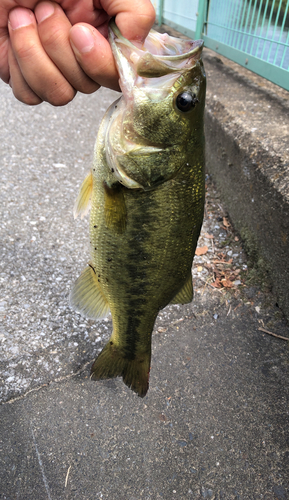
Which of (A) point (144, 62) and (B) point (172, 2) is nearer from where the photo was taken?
(A) point (144, 62)

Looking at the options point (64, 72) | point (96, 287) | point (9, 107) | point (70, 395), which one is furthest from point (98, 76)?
point (9, 107)

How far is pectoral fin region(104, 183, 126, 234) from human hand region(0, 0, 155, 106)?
401 millimetres

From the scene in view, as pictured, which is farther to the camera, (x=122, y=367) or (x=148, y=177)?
(x=122, y=367)

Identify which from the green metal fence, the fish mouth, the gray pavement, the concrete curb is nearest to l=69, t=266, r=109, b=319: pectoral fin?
the gray pavement

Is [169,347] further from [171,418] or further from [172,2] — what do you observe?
[172,2]

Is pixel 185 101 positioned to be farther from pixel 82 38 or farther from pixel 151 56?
pixel 82 38

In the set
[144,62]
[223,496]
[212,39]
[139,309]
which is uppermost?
[144,62]

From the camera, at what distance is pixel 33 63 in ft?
4.18

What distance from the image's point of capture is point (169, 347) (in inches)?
97.9

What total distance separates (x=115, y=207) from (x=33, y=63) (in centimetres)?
60

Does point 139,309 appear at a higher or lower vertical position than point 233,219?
higher

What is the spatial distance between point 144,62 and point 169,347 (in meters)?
1.86

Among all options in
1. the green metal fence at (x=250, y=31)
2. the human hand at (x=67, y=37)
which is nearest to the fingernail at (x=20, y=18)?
the human hand at (x=67, y=37)

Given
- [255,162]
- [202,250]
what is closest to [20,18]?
[255,162]
